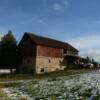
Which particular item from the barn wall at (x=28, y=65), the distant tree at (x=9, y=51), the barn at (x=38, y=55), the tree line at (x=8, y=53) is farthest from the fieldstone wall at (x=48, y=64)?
the distant tree at (x=9, y=51)

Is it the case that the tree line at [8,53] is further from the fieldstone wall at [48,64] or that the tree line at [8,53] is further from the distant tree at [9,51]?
the fieldstone wall at [48,64]

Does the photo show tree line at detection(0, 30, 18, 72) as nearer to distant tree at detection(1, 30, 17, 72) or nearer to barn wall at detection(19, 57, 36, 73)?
distant tree at detection(1, 30, 17, 72)

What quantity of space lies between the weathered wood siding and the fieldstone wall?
1.10m

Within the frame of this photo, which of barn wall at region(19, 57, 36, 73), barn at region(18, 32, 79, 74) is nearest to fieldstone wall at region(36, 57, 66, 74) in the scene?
barn at region(18, 32, 79, 74)

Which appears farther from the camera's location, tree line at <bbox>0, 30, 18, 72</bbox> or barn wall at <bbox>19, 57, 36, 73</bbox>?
barn wall at <bbox>19, 57, 36, 73</bbox>

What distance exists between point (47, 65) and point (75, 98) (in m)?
54.6

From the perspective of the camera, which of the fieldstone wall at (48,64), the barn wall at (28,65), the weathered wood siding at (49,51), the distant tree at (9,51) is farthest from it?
the weathered wood siding at (49,51)

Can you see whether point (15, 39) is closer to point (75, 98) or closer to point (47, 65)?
point (47, 65)

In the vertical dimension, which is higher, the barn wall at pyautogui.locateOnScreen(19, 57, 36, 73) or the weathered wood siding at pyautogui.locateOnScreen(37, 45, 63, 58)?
the weathered wood siding at pyautogui.locateOnScreen(37, 45, 63, 58)

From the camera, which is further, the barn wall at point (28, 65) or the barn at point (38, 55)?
the barn at point (38, 55)

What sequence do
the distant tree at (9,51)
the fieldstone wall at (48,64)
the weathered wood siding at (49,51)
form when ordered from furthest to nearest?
the weathered wood siding at (49,51), the fieldstone wall at (48,64), the distant tree at (9,51)

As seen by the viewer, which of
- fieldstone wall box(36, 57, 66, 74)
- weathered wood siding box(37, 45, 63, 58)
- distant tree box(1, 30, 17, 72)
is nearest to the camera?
distant tree box(1, 30, 17, 72)

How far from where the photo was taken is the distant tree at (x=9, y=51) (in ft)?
238

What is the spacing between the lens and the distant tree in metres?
72.4
